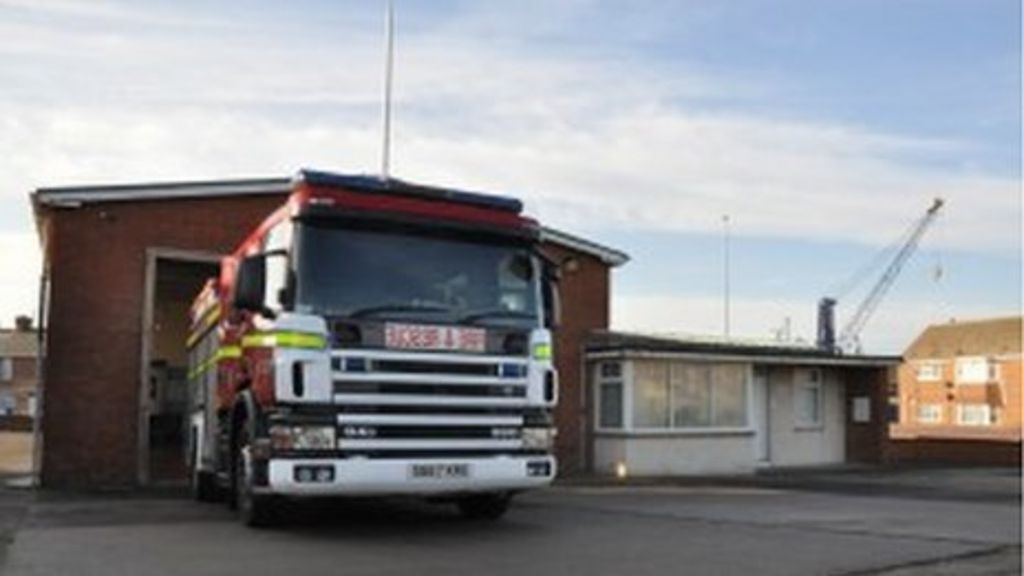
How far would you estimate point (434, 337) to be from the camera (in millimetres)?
14125

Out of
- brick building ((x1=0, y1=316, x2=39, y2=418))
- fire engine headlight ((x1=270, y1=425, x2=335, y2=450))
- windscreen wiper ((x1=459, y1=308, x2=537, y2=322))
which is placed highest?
brick building ((x1=0, y1=316, x2=39, y2=418))

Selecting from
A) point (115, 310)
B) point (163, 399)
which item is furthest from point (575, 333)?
point (115, 310)

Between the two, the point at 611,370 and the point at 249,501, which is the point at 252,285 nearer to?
the point at 249,501

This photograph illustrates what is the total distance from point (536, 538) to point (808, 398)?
23.3 m

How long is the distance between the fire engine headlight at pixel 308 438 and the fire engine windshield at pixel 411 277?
1.09m

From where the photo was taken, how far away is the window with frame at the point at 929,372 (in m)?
98.2

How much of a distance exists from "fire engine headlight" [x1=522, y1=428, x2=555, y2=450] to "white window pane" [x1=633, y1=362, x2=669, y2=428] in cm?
1614

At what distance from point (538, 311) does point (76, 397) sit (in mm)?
12457

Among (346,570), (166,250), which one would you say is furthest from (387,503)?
(166,250)

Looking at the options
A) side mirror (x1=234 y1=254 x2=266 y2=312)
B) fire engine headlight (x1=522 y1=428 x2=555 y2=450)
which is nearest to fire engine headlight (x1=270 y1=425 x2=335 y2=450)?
side mirror (x1=234 y1=254 x2=266 y2=312)

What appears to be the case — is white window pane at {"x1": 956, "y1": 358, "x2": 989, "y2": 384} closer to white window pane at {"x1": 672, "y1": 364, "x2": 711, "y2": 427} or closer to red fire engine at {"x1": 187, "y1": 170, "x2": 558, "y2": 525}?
white window pane at {"x1": 672, "y1": 364, "x2": 711, "y2": 427}

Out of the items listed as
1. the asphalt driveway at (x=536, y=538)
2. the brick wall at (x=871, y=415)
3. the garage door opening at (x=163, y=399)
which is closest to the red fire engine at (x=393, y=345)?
the asphalt driveway at (x=536, y=538)

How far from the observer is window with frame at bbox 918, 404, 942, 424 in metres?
97.1

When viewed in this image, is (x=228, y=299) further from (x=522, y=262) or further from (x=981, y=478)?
(x=981, y=478)
